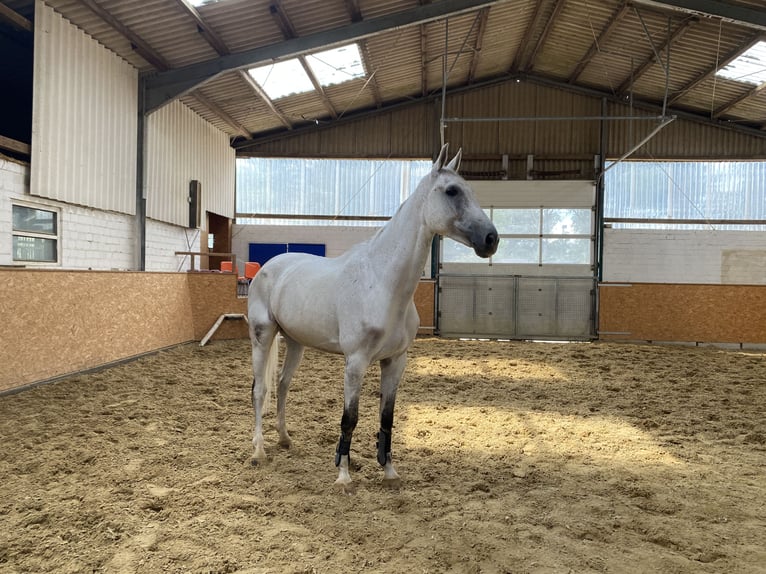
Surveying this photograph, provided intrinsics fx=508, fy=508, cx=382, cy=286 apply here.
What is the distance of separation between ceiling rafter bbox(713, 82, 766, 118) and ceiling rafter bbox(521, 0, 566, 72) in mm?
4647

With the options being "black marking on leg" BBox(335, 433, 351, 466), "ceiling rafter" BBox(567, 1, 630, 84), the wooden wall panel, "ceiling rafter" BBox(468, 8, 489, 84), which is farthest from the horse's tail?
"ceiling rafter" BBox(567, 1, 630, 84)

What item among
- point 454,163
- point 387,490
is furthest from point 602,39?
point 387,490

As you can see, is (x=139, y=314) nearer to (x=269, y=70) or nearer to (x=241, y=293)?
(x=241, y=293)

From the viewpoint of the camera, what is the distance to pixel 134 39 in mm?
7816

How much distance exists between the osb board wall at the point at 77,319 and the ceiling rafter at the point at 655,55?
352 inches

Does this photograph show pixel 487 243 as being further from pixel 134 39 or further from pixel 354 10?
pixel 134 39

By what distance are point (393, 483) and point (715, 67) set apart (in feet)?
37.3

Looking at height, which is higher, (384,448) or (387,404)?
(387,404)

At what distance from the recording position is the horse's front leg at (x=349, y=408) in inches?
115

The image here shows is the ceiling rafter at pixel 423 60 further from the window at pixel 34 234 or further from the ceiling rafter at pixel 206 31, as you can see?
the window at pixel 34 234

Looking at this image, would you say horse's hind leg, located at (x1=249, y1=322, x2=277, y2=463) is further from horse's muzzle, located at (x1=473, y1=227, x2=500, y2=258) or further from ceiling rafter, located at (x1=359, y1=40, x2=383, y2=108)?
ceiling rafter, located at (x1=359, y1=40, x2=383, y2=108)

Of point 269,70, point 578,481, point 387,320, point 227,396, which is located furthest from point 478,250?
point 269,70

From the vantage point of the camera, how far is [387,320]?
2895 millimetres

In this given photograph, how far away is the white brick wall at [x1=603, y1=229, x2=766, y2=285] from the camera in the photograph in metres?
12.9
